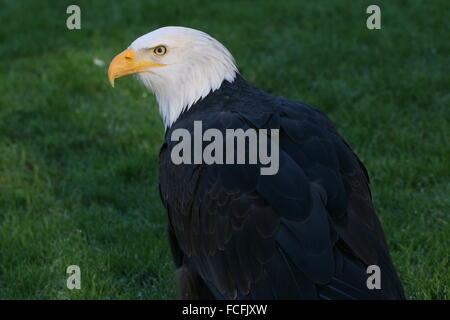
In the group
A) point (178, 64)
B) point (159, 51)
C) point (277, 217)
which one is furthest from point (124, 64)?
point (277, 217)

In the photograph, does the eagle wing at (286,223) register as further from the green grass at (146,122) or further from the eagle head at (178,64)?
the green grass at (146,122)

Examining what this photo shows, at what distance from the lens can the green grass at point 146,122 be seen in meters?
5.61

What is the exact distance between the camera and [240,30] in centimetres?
941

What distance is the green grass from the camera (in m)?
5.61

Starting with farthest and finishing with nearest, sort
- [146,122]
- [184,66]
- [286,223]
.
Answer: [146,122]
[184,66]
[286,223]

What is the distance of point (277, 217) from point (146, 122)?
3663 mm

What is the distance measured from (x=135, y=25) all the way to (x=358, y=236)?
6.08 m

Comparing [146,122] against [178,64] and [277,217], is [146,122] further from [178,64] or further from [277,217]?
[277,217]

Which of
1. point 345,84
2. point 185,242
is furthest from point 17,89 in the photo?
point 185,242

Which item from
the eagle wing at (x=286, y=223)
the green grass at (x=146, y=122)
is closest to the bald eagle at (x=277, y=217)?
the eagle wing at (x=286, y=223)

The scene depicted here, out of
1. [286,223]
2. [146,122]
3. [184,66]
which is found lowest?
[286,223]

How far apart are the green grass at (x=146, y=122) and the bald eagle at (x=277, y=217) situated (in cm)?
95

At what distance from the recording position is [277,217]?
407cm
